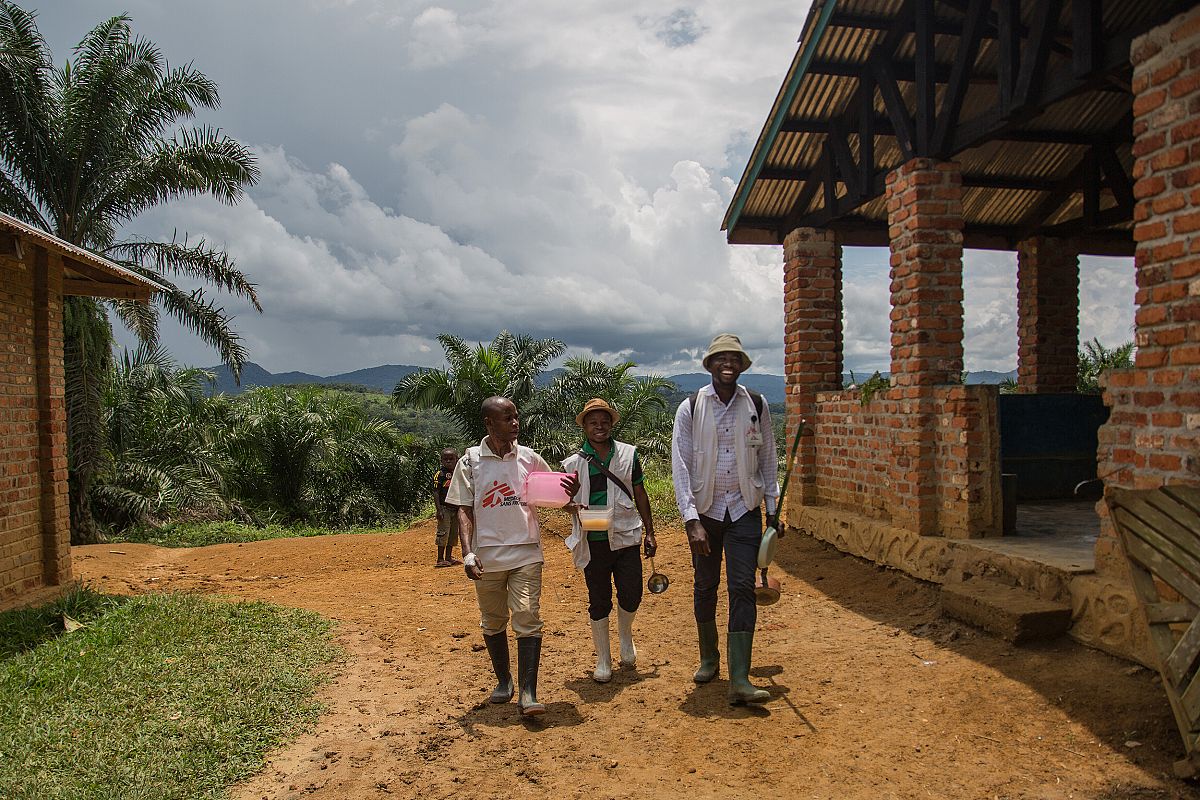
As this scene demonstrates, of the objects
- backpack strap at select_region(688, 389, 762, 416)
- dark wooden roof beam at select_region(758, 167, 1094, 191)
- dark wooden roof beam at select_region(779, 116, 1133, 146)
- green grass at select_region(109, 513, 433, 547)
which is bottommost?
green grass at select_region(109, 513, 433, 547)

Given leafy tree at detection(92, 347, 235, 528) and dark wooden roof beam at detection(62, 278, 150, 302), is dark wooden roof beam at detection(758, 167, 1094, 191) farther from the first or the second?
leafy tree at detection(92, 347, 235, 528)

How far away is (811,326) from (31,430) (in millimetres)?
7887

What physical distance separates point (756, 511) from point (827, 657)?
1.30 metres

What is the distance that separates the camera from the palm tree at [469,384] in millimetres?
16578

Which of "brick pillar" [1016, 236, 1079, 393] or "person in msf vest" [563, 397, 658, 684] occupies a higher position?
"brick pillar" [1016, 236, 1079, 393]

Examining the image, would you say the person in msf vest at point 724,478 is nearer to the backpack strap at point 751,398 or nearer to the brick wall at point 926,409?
the backpack strap at point 751,398

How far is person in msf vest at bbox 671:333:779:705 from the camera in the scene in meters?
4.50

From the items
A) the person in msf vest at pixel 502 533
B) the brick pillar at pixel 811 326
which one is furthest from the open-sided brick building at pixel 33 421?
the brick pillar at pixel 811 326

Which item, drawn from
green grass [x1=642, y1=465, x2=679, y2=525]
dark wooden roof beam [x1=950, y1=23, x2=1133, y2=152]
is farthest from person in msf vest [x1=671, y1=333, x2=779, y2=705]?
green grass [x1=642, y1=465, x2=679, y2=525]

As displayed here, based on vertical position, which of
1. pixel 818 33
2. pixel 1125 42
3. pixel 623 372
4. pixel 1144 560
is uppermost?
pixel 818 33

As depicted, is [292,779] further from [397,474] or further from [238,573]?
[397,474]

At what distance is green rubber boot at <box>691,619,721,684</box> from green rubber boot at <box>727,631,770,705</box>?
371 millimetres

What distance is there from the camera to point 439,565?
9797mm

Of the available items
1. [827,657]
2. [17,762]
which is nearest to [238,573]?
[17,762]
